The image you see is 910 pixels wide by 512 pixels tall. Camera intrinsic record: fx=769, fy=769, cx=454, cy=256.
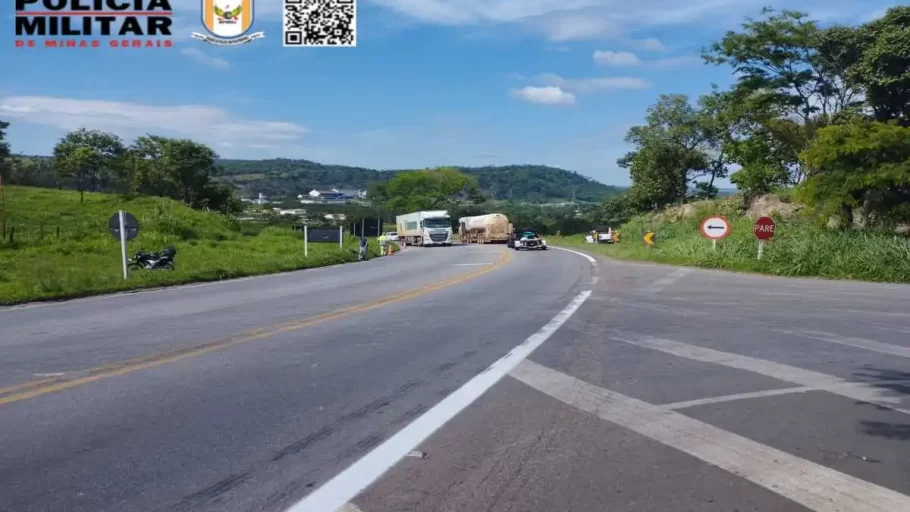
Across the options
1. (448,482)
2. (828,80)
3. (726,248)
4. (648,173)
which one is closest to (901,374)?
(448,482)

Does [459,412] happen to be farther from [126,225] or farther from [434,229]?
[434,229]

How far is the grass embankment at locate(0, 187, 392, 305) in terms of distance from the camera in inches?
722

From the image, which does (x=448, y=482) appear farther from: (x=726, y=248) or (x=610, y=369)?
(x=726, y=248)

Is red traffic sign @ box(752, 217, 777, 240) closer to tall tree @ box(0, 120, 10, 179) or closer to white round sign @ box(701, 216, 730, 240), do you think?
white round sign @ box(701, 216, 730, 240)

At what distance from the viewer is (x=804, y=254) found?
864 inches

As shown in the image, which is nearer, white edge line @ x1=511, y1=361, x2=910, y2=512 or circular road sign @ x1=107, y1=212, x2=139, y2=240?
white edge line @ x1=511, y1=361, x2=910, y2=512

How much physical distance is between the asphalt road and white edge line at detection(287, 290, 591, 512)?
0.07 ft

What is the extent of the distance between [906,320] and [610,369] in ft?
20.2

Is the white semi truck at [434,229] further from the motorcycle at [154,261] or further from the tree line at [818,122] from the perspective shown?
the motorcycle at [154,261]

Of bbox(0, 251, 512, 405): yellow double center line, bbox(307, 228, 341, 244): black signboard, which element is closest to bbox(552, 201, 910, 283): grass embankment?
bbox(0, 251, 512, 405): yellow double center line

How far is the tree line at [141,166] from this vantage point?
2452 inches

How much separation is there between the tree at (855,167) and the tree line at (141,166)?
50.6 meters

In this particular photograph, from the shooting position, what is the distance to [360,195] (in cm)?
14512

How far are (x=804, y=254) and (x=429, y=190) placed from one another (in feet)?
335
